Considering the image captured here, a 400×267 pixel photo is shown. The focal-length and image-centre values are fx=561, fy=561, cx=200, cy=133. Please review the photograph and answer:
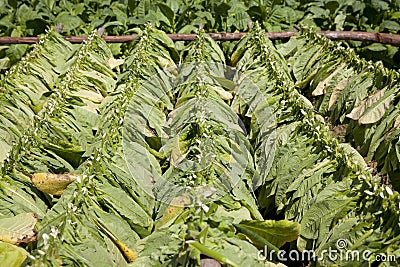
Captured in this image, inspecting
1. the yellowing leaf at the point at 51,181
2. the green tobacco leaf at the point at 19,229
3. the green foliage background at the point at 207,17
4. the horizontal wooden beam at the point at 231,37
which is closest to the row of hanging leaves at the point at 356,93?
the horizontal wooden beam at the point at 231,37

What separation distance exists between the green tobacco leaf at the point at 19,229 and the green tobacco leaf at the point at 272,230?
0.83m

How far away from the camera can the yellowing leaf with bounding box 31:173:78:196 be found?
2.51 metres

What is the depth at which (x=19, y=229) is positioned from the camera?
2.23 meters

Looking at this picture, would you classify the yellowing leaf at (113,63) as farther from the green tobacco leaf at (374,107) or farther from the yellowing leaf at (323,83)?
the green tobacco leaf at (374,107)

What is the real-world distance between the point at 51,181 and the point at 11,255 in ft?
1.66

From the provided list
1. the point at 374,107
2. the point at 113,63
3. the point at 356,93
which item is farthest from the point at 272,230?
the point at 113,63

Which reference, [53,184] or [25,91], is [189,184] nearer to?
[53,184]

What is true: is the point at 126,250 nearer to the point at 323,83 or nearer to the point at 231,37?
the point at 323,83

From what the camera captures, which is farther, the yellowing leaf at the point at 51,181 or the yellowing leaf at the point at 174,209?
the yellowing leaf at the point at 51,181

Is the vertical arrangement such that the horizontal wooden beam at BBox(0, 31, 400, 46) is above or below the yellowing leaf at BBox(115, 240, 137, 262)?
above

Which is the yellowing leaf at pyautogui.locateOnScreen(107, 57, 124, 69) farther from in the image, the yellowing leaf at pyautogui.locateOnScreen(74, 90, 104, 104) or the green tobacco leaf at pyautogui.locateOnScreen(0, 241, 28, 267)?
the green tobacco leaf at pyautogui.locateOnScreen(0, 241, 28, 267)

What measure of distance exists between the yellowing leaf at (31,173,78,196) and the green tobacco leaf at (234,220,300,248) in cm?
83

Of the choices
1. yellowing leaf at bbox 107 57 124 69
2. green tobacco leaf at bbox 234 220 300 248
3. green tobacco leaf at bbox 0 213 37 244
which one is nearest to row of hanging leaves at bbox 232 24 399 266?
green tobacco leaf at bbox 234 220 300 248

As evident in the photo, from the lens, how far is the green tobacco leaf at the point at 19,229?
2178 mm
